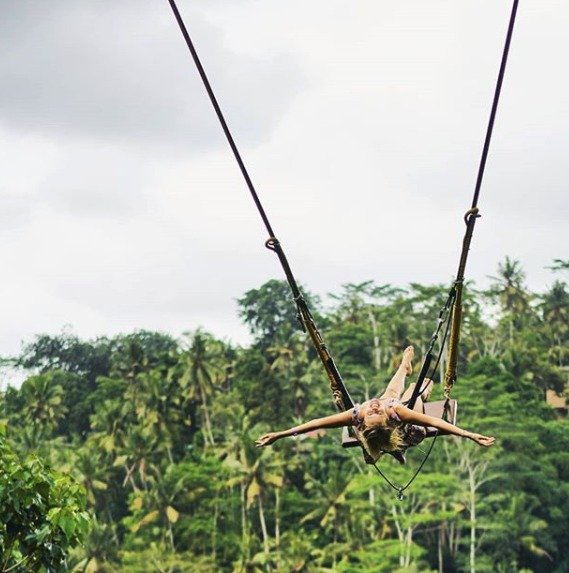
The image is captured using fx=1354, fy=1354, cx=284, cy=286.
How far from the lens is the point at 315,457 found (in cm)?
5678

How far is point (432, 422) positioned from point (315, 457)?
49582mm

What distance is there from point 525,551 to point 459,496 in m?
4.70

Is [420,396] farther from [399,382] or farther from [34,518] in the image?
[34,518]

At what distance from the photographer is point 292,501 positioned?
2135 inches

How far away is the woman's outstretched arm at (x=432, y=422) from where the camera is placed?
23.9ft

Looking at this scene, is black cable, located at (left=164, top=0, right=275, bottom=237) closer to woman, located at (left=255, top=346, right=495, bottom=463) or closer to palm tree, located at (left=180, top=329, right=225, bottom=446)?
woman, located at (left=255, top=346, right=495, bottom=463)

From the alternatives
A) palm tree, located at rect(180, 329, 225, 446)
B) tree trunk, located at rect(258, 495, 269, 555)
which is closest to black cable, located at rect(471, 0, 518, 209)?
tree trunk, located at rect(258, 495, 269, 555)

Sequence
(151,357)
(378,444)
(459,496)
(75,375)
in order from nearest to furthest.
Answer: (378,444) → (459,496) → (151,357) → (75,375)

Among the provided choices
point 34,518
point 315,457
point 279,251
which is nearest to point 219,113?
point 279,251

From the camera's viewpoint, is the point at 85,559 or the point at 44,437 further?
the point at 44,437

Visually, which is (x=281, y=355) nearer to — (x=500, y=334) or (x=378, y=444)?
(x=500, y=334)

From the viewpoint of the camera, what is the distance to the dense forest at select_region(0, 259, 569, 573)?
4981cm

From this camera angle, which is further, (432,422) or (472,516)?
(472,516)

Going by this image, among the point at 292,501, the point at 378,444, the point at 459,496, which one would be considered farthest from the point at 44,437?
the point at 378,444
